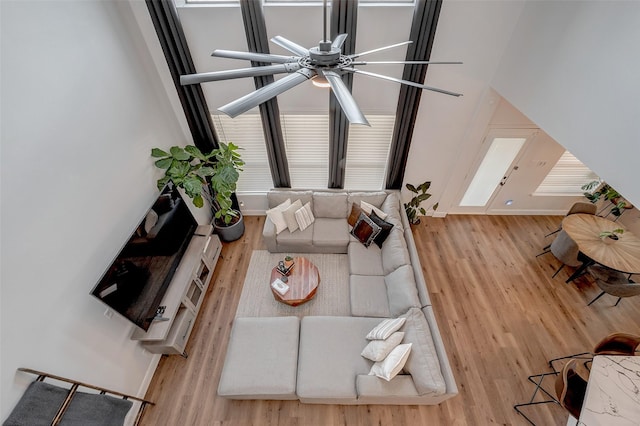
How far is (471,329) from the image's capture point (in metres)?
3.78

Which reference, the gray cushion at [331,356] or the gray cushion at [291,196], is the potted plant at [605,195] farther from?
the gray cushion at [291,196]

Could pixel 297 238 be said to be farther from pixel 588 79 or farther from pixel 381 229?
pixel 588 79

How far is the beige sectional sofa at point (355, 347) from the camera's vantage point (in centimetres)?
276

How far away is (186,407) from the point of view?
3.15 meters

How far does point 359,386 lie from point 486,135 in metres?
4.04

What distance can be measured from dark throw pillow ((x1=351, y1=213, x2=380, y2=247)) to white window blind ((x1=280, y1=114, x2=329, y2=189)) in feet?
3.70

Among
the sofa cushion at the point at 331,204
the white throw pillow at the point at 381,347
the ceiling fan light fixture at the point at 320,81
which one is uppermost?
the sofa cushion at the point at 331,204

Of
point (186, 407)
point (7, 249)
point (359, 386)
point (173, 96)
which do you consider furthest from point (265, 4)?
point (186, 407)

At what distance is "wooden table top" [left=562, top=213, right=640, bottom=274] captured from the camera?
3566mm

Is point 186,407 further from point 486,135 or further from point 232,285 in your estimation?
point 486,135

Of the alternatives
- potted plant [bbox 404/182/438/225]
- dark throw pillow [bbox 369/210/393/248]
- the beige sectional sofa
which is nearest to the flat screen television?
the beige sectional sofa

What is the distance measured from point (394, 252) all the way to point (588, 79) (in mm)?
2628

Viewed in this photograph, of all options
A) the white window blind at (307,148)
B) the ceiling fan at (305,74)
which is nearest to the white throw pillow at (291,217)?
the white window blind at (307,148)

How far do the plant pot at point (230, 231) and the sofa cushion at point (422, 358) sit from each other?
10.3ft
